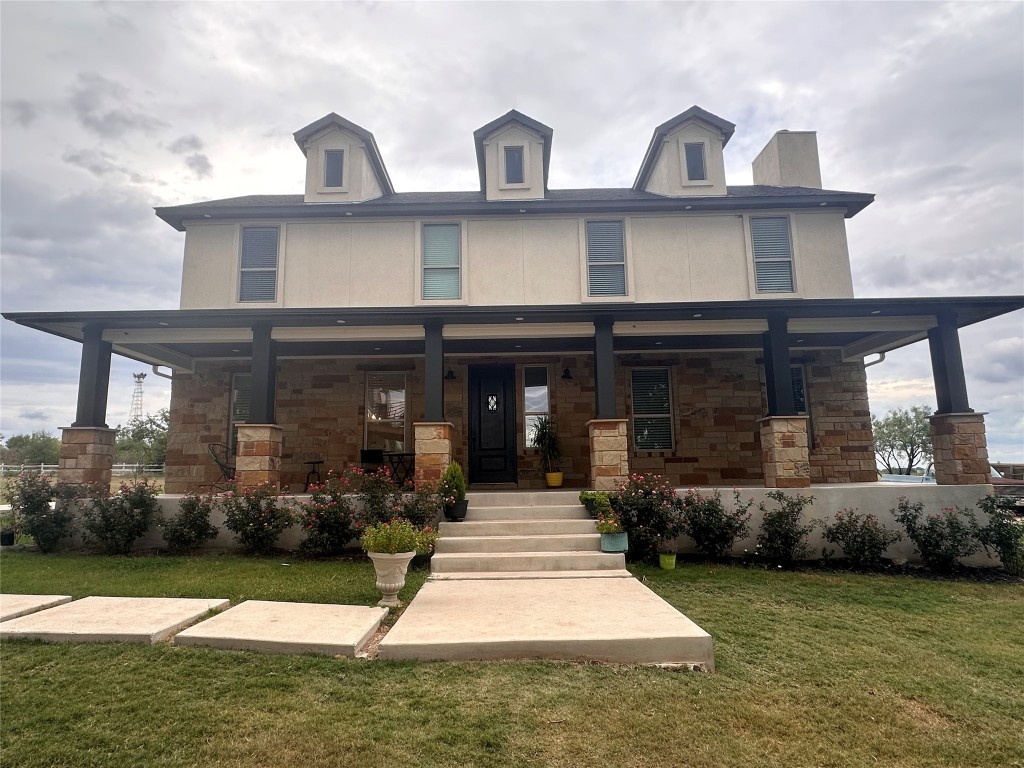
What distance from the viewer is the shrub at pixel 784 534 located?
22.9 feet

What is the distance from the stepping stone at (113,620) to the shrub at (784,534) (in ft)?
21.7

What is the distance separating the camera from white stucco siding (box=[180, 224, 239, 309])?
10.1 metres

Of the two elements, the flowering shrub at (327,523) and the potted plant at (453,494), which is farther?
the potted plant at (453,494)

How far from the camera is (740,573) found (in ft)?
21.1

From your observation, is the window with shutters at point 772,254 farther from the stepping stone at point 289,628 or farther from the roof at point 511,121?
the stepping stone at point 289,628

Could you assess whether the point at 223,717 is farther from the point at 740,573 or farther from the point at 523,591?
the point at 740,573

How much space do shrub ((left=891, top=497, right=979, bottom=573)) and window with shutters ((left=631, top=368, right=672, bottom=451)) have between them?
4231mm

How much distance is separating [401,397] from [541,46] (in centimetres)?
698

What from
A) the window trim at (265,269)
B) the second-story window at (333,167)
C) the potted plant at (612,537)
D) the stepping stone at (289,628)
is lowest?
the stepping stone at (289,628)

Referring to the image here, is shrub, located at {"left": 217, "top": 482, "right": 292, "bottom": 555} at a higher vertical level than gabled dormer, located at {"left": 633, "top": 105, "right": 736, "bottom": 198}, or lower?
lower

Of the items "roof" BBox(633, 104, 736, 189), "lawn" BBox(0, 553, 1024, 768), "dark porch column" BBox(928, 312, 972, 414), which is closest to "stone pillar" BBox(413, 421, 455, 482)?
"lawn" BBox(0, 553, 1024, 768)

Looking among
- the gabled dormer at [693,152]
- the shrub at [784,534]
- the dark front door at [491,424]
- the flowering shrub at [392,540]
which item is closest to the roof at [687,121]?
the gabled dormer at [693,152]

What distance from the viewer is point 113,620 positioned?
3.99m

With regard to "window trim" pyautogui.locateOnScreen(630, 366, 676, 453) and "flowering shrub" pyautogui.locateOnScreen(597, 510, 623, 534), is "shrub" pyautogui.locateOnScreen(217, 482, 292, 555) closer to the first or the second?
"flowering shrub" pyautogui.locateOnScreen(597, 510, 623, 534)
